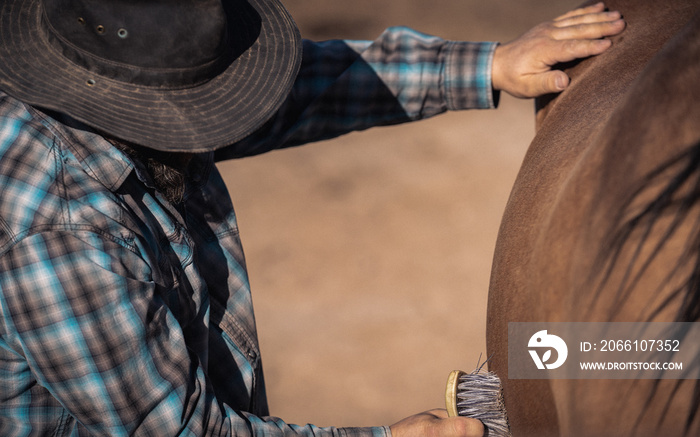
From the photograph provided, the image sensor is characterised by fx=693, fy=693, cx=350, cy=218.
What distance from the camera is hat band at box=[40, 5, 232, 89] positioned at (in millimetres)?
1103

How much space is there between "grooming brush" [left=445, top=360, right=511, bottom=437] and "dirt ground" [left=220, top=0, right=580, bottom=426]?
2.07 metres

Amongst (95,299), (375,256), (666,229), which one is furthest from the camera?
(375,256)

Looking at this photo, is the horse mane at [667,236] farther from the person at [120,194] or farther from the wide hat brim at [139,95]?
the wide hat brim at [139,95]

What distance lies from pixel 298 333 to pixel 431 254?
0.96 meters

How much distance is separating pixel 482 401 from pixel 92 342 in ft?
2.24

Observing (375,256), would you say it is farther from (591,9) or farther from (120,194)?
(120,194)

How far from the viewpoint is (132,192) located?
122cm

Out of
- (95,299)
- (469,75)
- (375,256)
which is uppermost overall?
(469,75)

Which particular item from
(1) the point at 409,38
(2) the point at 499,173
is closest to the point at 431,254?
(2) the point at 499,173

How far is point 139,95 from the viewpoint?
1121 mm

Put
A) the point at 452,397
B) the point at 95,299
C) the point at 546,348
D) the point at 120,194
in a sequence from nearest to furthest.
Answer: the point at 546,348 < the point at 95,299 < the point at 120,194 < the point at 452,397

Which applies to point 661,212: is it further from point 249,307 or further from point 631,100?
point 249,307

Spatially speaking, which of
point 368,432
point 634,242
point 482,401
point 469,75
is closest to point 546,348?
point 634,242

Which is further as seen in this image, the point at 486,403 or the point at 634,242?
the point at 486,403
